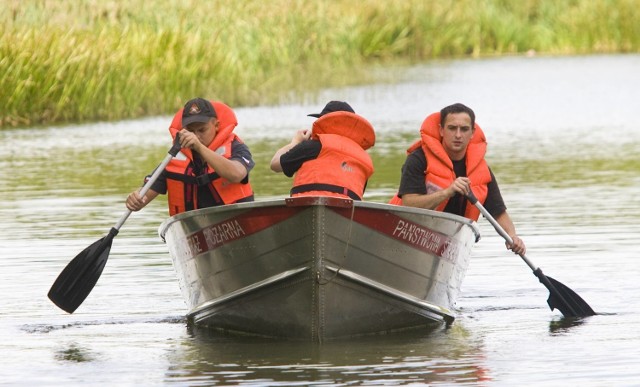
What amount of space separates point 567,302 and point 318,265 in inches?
79.4

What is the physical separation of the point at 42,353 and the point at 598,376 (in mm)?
3303

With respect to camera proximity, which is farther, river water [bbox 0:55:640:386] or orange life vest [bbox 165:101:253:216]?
orange life vest [bbox 165:101:253:216]

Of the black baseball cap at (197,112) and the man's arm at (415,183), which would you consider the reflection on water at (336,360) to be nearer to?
the man's arm at (415,183)

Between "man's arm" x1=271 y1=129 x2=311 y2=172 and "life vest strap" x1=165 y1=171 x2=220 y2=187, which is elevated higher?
"man's arm" x1=271 y1=129 x2=311 y2=172

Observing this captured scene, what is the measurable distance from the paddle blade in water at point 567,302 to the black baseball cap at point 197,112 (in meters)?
2.43

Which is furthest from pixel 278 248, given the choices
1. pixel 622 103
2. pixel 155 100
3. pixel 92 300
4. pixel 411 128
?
pixel 622 103

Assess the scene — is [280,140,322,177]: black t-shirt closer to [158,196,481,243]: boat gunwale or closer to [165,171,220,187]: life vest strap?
[158,196,481,243]: boat gunwale

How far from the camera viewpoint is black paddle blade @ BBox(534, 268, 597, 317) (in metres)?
11.0

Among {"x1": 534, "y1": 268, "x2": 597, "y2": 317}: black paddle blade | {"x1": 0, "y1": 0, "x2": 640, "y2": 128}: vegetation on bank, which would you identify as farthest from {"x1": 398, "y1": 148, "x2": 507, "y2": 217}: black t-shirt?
{"x1": 0, "y1": 0, "x2": 640, "y2": 128}: vegetation on bank

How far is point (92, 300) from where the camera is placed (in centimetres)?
1215

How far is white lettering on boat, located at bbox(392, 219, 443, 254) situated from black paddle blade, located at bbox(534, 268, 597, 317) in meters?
1.12

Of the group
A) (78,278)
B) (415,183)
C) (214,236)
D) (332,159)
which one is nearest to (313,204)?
(332,159)

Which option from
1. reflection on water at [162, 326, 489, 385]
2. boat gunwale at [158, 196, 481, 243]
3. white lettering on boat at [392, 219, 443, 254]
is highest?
boat gunwale at [158, 196, 481, 243]

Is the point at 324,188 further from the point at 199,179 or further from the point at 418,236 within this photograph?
the point at 199,179
